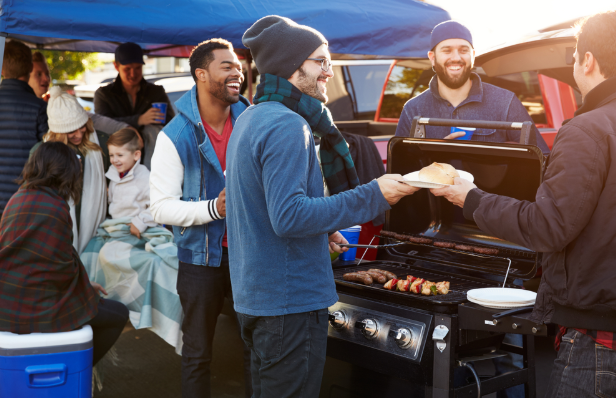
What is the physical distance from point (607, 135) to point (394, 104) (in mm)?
5065

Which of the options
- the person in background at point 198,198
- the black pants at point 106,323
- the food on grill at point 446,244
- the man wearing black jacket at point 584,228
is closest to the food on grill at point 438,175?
the man wearing black jacket at point 584,228

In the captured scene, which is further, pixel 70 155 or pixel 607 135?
pixel 70 155

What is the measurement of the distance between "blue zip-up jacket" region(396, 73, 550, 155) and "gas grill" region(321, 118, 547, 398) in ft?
1.54

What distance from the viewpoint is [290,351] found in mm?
1892

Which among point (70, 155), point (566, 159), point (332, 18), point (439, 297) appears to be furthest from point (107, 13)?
point (566, 159)

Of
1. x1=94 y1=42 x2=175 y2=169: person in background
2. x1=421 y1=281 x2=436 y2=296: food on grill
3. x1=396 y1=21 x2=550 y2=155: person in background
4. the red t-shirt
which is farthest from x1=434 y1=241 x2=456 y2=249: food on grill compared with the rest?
x1=94 y1=42 x2=175 y2=169: person in background

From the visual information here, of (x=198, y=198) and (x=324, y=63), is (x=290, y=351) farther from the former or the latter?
(x=198, y=198)

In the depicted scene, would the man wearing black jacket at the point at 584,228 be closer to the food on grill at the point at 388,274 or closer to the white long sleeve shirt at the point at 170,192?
the food on grill at the point at 388,274

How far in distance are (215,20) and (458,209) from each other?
2.08 m

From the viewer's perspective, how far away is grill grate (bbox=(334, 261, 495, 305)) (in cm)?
228

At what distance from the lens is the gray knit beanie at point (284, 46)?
74.2 inches

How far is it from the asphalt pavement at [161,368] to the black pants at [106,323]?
1.65ft

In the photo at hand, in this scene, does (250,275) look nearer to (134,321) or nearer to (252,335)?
(252,335)

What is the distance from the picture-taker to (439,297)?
2.30m
